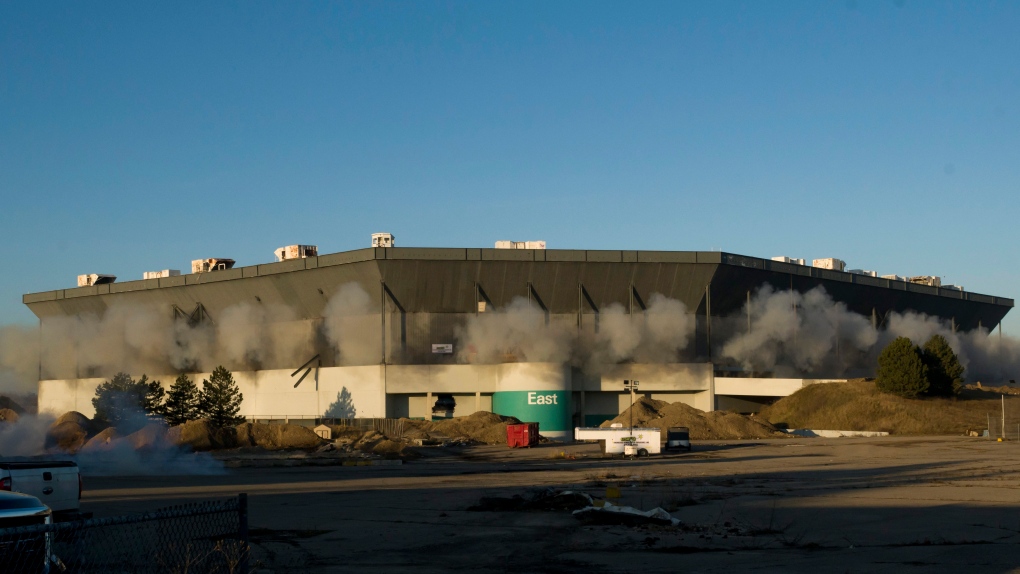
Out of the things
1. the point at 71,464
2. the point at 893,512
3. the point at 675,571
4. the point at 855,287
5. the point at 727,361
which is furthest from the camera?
the point at 855,287

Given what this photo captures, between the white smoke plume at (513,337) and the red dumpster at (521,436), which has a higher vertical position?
the white smoke plume at (513,337)

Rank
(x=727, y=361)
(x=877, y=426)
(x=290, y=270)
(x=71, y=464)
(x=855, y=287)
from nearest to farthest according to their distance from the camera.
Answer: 1. (x=71, y=464)
2. (x=877, y=426)
3. (x=290, y=270)
4. (x=727, y=361)
5. (x=855, y=287)

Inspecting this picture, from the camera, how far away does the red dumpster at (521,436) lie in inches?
2653

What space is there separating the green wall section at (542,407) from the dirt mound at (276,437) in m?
23.1

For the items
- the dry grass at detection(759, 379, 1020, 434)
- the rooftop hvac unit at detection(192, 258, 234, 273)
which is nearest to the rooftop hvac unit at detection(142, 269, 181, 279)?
the rooftop hvac unit at detection(192, 258, 234, 273)

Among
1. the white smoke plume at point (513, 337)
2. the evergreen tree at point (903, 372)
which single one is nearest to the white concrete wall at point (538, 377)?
the white smoke plume at point (513, 337)

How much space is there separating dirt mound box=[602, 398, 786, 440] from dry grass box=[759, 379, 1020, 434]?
5.50 metres

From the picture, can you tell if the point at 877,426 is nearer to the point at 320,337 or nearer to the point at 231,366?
the point at 320,337

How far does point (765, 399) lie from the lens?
314ft

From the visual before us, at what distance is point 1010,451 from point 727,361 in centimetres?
4238

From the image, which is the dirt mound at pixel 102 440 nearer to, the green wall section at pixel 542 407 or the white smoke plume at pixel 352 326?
the white smoke plume at pixel 352 326

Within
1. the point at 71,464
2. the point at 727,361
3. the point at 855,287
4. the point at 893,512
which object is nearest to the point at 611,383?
the point at 727,361

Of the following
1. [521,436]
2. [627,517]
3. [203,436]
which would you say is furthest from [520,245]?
[627,517]

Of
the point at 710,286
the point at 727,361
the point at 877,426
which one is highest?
the point at 710,286
